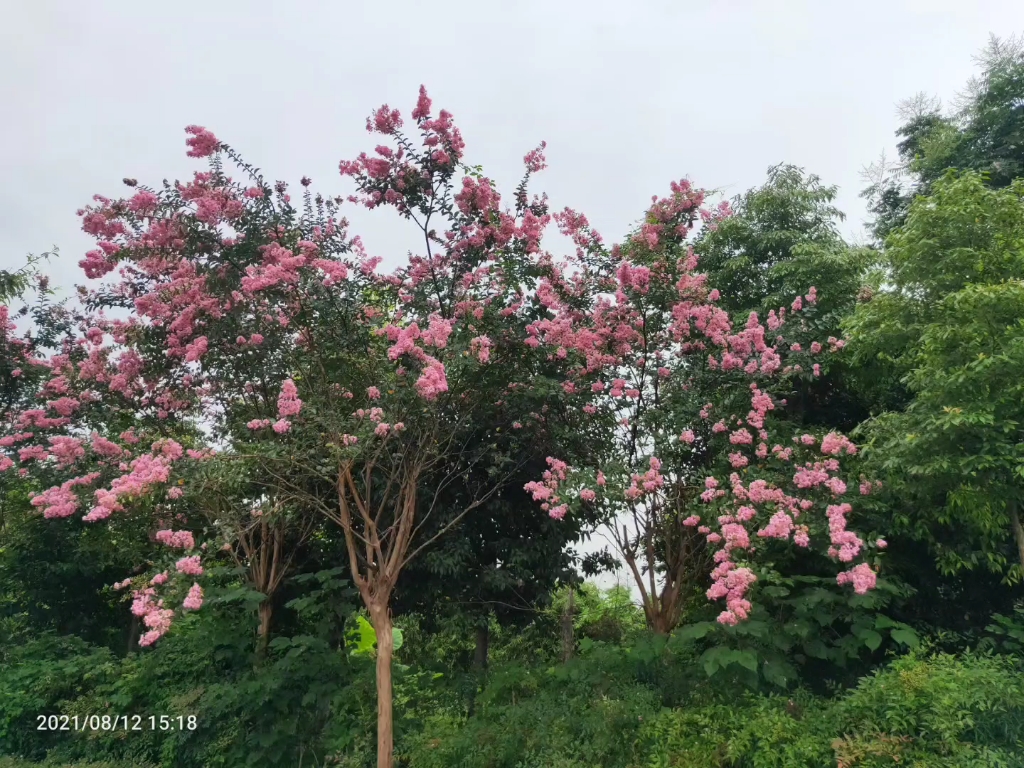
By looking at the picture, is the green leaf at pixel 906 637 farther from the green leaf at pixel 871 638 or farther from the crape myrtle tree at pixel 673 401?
the crape myrtle tree at pixel 673 401

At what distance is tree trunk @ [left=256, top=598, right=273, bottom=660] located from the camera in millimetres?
6363

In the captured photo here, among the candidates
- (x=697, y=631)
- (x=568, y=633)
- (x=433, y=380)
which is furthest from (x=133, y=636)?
(x=697, y=631)

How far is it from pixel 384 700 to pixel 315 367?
2714 millimetres

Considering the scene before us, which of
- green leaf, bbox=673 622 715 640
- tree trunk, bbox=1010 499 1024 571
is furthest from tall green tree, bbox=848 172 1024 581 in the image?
green leaf, bbox=673 622 715 640

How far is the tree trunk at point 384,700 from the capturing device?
16.0ft

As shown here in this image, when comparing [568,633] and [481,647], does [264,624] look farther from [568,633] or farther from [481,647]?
[568,633]

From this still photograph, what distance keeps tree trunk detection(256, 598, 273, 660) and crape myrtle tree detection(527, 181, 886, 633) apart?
10.7ft

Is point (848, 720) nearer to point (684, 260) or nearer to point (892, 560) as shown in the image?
point (892, 560)

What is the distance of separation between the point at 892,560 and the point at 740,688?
1621mm

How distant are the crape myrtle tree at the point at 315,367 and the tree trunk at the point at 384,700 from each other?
0.6 inches

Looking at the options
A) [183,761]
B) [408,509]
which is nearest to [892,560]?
[408,509]

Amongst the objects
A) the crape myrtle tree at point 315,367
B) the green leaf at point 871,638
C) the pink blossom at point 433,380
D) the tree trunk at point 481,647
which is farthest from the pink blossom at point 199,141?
the green leaf at point 871,638

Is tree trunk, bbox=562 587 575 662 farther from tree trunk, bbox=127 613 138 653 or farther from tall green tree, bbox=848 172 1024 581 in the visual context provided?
tree trunk, bbox=127 613 138 653

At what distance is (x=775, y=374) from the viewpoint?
571 cm
